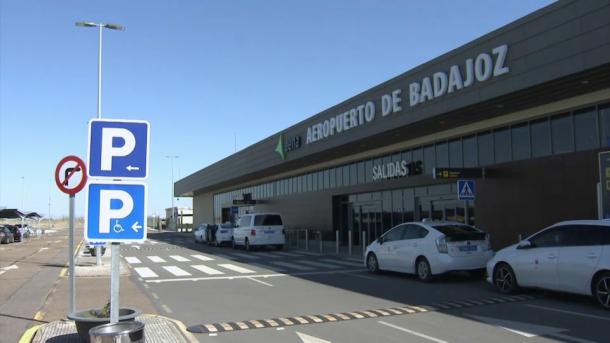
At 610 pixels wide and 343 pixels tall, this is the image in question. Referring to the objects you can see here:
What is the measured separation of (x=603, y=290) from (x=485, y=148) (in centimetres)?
1187

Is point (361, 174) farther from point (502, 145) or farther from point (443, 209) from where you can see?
point (502, 145)

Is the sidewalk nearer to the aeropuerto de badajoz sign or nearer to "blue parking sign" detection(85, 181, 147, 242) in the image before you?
"blue parking sign" detection(85, 181, 147, 242)

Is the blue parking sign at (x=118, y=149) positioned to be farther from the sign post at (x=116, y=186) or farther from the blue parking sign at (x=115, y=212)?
the blue parking sign at (x=115, y=212)

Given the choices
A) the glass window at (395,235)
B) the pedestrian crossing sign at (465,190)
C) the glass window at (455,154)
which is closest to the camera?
the glass window at (395,235)

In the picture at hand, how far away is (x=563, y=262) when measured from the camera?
11.2 m

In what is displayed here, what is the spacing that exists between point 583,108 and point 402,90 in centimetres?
661

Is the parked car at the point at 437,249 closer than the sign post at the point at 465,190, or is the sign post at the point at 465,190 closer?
the parked car at the point at 437,249

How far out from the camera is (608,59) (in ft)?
45.2

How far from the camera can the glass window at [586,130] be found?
17266mm

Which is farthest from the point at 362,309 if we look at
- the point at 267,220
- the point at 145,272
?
the point at 267,220

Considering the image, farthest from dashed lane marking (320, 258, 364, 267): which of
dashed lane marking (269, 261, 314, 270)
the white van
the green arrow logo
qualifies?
the green arrow logo

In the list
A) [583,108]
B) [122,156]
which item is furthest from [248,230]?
[122,156]

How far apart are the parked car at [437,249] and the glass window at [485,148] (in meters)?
6.70

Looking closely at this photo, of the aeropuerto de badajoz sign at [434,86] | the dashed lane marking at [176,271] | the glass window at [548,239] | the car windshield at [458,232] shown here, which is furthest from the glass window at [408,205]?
the glass window at [548,239]
